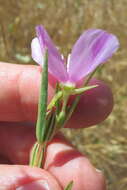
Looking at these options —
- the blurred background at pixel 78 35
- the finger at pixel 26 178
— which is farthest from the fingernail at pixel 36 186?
the blurred background at pixel 78 35

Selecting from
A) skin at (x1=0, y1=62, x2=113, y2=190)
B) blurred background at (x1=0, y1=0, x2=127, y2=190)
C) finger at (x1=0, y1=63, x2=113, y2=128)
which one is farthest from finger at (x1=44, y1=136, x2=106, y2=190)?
blurred background at (x1=0, y1=0, x2=127, y2=190)

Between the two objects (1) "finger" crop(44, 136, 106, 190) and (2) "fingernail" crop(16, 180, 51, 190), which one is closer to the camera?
(2) "fingernail" crop(16, 180, 51, 190)

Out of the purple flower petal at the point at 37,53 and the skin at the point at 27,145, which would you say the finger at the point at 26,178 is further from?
the purple flower petal at the point at 37,53

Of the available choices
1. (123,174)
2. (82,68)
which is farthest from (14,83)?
(123,174)

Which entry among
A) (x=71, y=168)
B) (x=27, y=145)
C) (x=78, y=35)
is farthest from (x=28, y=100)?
(x=78, y=35)

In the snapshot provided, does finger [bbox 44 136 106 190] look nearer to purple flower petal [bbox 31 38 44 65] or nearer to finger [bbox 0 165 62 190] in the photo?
finger [bbox 0 165 62 190]

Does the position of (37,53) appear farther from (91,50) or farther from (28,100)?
(28,100)
